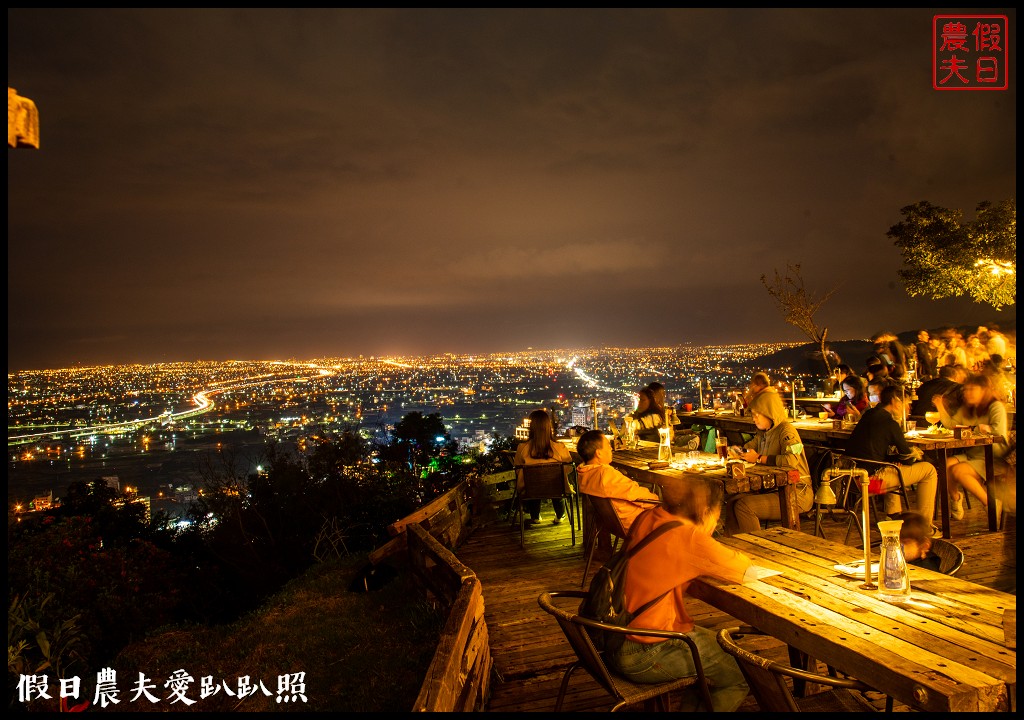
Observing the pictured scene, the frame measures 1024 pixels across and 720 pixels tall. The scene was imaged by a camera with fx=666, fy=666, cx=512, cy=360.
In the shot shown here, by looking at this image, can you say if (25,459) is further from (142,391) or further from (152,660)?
(152,660)

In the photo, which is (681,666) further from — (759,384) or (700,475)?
(759,384)

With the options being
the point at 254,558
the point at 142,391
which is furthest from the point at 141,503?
the point at 142,391

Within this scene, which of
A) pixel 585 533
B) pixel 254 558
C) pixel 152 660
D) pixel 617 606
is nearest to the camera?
pixel 617 606

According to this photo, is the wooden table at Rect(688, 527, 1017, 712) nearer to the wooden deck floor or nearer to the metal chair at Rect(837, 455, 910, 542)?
the wooden deck floor

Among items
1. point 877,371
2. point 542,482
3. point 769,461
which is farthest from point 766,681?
Result: point 877,371

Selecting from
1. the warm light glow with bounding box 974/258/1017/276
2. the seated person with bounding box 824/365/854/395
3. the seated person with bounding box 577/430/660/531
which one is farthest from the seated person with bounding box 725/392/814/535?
the warm light glow with bounding box 974/258/1017/276

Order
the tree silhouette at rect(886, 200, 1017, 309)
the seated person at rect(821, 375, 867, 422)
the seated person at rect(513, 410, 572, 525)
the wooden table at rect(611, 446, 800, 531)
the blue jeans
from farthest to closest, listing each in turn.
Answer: the tree silhouette at rect(886, 200, 1017, 309)
the seated person at rect(821, 375, 867, 422)
the seated person at rect(513, 410, 572, 525)
the wooden table at rect(611, 446, 800, 531)
the blue jeans
